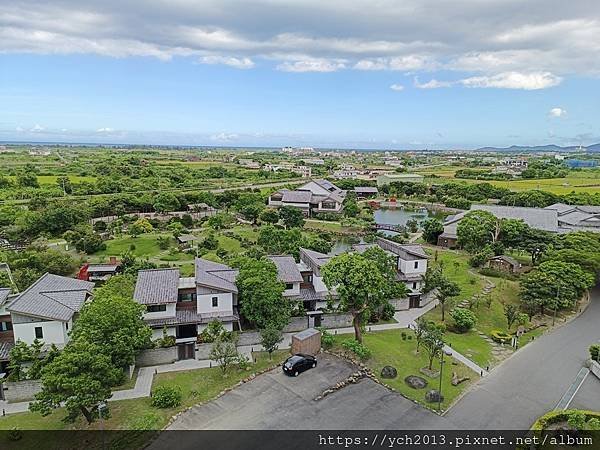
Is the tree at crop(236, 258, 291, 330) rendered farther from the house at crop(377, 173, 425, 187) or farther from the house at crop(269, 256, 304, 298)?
the house at crop(377, 173, 425, 187)

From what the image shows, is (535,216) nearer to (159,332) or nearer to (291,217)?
(291,217)

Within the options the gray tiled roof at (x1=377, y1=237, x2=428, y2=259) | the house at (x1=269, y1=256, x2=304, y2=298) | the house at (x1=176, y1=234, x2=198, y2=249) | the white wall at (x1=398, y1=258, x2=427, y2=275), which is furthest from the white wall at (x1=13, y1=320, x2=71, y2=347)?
the house at (x1=176, y1=234, x2=198, y2=249)

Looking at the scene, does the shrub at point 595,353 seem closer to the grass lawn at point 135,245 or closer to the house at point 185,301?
the house at point 185,301

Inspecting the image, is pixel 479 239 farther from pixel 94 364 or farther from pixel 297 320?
pixel 94 364

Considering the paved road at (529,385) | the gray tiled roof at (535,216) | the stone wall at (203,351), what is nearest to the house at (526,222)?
the gray tiled roof at (535,216)

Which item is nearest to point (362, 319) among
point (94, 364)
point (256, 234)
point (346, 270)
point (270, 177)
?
point (346, 270)

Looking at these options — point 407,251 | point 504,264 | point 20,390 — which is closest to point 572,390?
point 407,251
